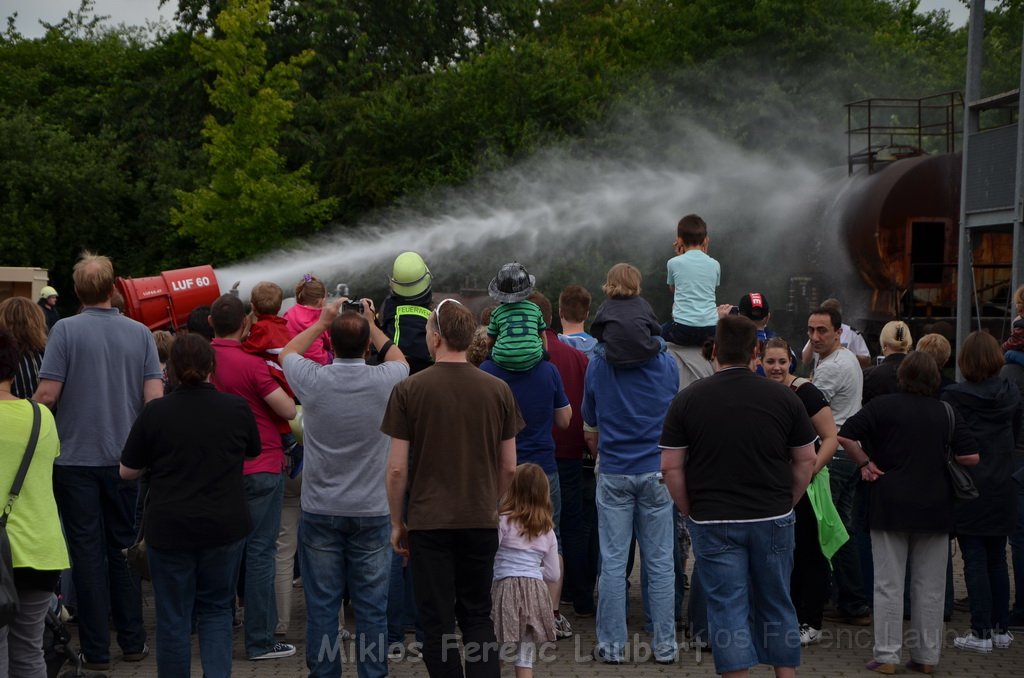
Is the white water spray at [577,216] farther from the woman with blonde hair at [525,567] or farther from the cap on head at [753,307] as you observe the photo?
the woman with blonde hair at [525,567]

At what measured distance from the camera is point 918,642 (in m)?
6.42

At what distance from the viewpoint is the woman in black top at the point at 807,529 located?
6191 millimetres

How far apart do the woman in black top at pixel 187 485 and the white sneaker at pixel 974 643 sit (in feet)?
14.0

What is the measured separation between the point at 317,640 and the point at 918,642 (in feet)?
10.7

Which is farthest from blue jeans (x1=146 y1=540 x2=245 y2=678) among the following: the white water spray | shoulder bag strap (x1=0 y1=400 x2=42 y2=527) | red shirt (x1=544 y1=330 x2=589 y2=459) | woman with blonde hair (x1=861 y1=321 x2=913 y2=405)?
the white water spray

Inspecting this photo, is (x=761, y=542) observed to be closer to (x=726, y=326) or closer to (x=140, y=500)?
(x=726, y=326)

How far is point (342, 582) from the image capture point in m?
5.66

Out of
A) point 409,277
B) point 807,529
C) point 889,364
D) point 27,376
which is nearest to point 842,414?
point 889,364

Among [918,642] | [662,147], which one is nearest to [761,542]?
[918,642]

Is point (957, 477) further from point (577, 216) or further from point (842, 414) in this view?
point (577, 216)

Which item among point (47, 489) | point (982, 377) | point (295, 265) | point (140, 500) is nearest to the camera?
point (47, 489)

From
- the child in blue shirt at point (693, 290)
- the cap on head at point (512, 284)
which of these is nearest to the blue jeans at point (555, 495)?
the cap on head at point (512, 284)

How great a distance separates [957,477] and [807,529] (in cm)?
92

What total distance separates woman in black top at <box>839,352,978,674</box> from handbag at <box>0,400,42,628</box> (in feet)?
13.7
